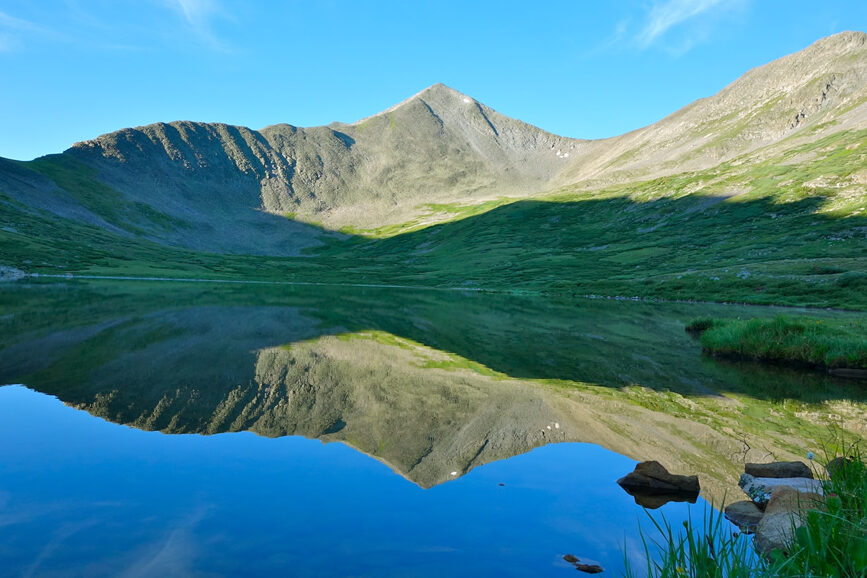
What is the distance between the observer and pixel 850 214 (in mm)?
124500

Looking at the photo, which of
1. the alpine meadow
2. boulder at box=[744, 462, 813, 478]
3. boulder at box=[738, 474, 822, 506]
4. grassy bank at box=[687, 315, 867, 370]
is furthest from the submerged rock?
grassy bank at box=[687, 315, 867, 370]

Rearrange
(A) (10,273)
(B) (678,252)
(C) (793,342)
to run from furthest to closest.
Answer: (B) (678,252), (A) (10,273), (C) (793,342)

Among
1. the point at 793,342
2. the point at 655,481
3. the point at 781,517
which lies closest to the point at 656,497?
the point at 655,481

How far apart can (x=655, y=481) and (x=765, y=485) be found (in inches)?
95.4

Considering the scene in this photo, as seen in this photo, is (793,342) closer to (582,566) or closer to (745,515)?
(745,515)

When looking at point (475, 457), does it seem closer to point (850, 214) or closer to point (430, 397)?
point (430, 397)

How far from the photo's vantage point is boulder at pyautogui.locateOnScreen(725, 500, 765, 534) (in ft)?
34.7

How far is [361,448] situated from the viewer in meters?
15.9

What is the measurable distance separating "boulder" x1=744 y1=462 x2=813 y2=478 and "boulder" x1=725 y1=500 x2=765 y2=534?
1853 mm

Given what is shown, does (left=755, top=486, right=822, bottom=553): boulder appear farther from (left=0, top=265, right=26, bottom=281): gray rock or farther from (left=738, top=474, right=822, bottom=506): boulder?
(left=0, top=265, right=26, bottom=281): gray rock

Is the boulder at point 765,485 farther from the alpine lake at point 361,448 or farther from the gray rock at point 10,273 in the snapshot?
the gray rock at point 10,273

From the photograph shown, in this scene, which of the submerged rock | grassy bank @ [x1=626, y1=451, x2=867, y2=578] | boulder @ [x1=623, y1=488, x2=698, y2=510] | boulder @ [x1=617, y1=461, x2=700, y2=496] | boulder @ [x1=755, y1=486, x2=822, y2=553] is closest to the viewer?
grassy bank @ [x1=626, y1=451, x2=867, y2=578]

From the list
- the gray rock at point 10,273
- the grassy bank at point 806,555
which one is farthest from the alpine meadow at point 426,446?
the gray rock at point 10,273

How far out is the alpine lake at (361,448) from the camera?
962cm
